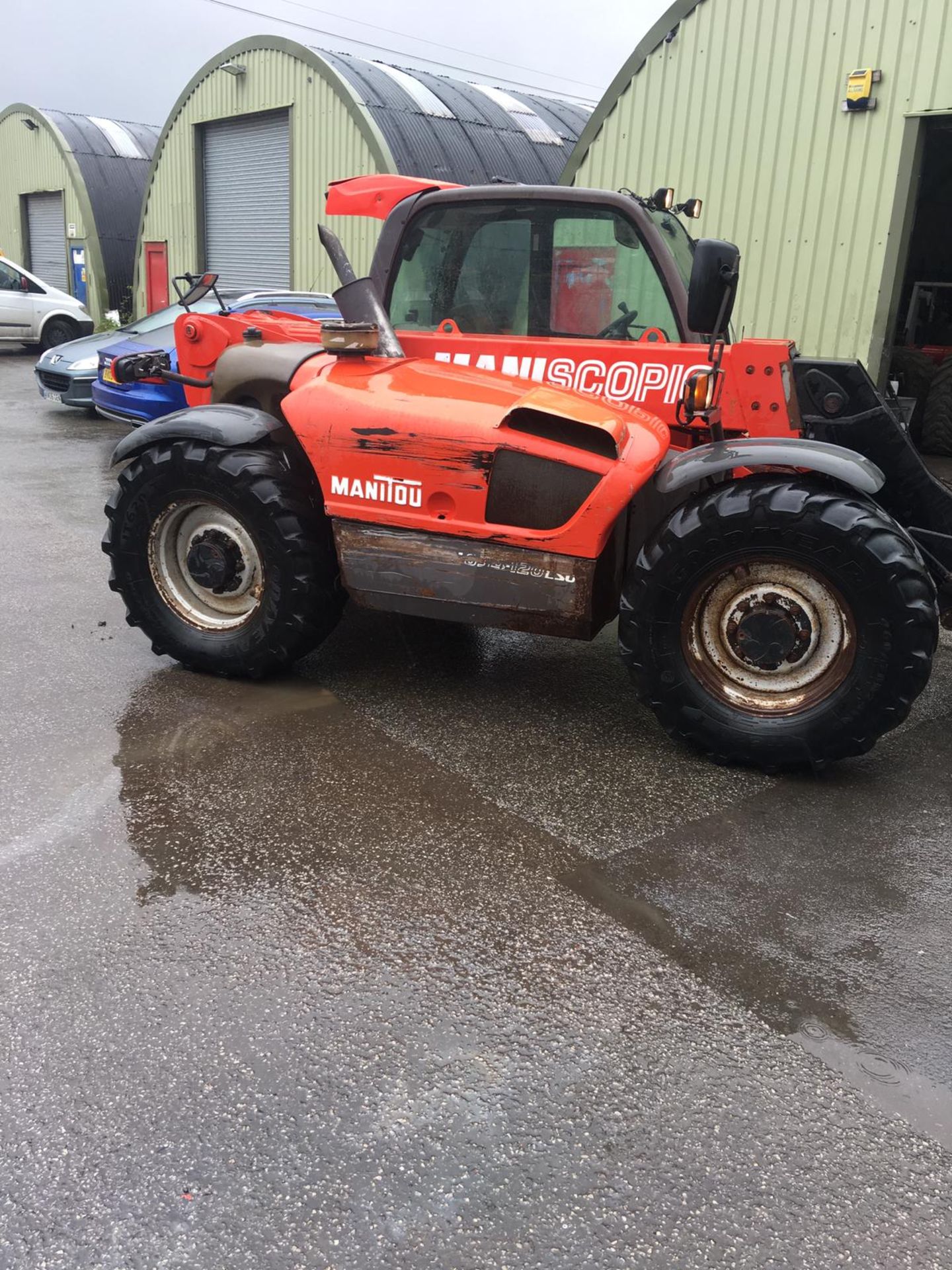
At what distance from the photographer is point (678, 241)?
4.79m

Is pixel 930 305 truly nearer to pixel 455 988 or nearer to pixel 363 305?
pixel 363 305

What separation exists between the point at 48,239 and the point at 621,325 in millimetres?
29576

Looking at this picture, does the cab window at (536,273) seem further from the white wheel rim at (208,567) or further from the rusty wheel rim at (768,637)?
the white wheel rim at (208,567)

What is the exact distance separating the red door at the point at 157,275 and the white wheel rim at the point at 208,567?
19529 millimetres

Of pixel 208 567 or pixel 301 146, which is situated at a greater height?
pixel 301 146

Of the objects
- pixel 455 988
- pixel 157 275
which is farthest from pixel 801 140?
pixel 157 275

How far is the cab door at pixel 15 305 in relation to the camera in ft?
67.1

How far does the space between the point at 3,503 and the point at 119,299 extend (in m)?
20.1

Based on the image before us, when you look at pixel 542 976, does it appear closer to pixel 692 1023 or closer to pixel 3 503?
pixel 692 1023

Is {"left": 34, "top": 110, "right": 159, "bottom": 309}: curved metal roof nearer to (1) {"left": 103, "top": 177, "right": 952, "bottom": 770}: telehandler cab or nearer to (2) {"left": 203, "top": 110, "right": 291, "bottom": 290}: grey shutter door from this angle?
(2) {"left": 203, "top": 110, "right": 291, "bottom": 290}: grey shutter door

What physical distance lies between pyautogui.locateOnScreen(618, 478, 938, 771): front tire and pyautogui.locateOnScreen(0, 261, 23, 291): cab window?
2032cm

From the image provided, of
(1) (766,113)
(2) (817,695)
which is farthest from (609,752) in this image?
(1) (766,113)

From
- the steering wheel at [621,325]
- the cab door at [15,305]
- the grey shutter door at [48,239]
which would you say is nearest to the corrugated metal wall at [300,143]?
the cab door at [15,305]

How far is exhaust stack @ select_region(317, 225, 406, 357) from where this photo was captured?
4.64 m
